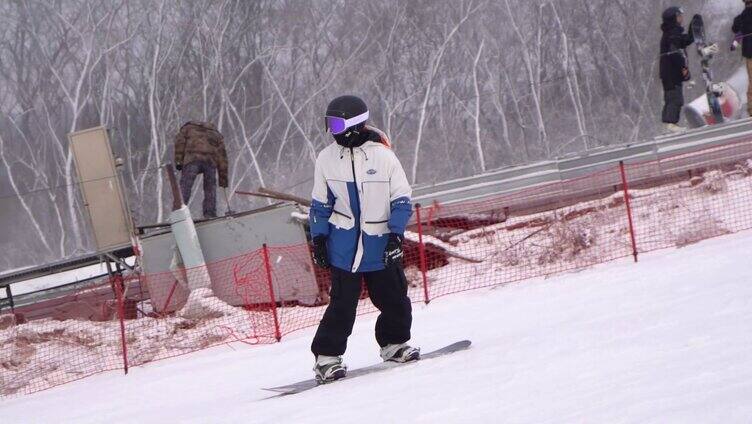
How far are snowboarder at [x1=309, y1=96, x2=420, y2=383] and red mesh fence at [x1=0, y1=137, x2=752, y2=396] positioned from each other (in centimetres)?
372

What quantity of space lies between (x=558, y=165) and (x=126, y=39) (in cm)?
2617

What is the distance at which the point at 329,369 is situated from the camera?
6688 mm

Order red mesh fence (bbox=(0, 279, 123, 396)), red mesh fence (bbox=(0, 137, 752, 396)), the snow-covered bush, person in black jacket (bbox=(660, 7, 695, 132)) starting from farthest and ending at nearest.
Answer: person in black jacket (bbox=(660, 7, 695, 132))
the snow-covered bush
red mesh fence (bbox=(0, 137, 752, 396))
red mesh fence (bbox=(0, 279, 123, 396))

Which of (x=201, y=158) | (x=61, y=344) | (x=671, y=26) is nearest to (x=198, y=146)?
(x=201, y=158)

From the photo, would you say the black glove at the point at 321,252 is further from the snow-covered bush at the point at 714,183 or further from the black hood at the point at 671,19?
the black hood at the point at 671,19

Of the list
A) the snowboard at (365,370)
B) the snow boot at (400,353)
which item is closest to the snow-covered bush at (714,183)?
the snowboard at (365,370)

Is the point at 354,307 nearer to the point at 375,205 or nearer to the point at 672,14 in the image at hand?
the point at 375,205

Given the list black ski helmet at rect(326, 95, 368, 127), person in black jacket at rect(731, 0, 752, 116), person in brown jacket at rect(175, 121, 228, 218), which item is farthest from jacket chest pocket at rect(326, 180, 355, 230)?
person in black jacket at rect(731, 0, 752, 116)

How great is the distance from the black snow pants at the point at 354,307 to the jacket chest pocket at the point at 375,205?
293mm

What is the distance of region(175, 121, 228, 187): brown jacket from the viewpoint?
13922 millimetres

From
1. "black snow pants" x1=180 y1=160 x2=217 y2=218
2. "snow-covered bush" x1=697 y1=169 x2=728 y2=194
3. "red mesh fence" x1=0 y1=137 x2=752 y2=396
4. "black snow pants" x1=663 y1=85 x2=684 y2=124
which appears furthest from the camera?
"black snow pants" x1=663 y1=85 x2=684 y2=124

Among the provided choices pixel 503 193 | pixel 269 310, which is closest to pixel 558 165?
pixel 503 193

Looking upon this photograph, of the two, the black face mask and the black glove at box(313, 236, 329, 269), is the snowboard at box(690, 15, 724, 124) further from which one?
the black glove at box(313, 236, 329, 269)

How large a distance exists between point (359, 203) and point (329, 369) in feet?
3.41
